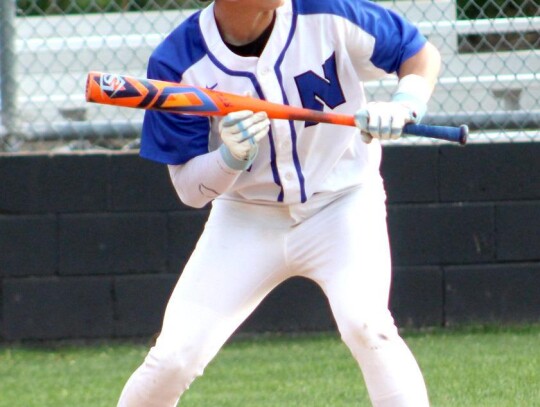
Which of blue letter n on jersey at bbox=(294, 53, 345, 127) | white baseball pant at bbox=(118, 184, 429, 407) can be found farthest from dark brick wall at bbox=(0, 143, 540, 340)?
blue letter n on jersey at bbox=(294, 53, 345, 127)

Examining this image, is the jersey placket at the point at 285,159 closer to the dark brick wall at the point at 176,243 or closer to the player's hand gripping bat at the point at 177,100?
the player's hand gripping bat at the point at 177,100

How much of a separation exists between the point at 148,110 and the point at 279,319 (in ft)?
8.76

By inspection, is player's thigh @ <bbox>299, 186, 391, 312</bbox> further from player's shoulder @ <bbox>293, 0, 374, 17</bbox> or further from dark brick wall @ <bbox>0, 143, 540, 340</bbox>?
dark brick wall @ <bbox>0, 143, 540, 340</bbox>

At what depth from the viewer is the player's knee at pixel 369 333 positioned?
3.11m

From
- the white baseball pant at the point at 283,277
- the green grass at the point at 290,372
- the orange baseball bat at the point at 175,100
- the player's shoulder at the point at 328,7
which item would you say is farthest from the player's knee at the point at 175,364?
the green grass at the point at 290,372

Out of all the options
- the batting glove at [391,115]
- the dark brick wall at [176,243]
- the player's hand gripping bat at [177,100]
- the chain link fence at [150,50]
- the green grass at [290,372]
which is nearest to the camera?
the batting glove at [391,115]

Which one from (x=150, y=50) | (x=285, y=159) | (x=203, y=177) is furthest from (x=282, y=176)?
(x=150, y=50)

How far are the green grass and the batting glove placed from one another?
5.21ft

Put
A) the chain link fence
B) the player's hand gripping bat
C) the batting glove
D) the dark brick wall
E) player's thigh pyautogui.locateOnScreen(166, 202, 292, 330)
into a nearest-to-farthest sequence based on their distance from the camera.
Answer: the batting glove
the player's hand gripping bat
player's thigh pyautogui.locateOnScreen(166, 202, 292, 330)
the dark brick wall
the chain link fence

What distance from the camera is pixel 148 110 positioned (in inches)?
126

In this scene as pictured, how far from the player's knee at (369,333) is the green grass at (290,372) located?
130 cm

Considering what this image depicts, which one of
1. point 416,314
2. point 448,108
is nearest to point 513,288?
point 416,314

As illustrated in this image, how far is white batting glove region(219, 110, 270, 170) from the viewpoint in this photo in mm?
3000

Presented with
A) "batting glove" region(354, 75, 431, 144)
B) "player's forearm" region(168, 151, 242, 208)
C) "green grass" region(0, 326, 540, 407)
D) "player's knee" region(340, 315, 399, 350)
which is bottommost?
"green grass" region(0, 326, 540, 407)
